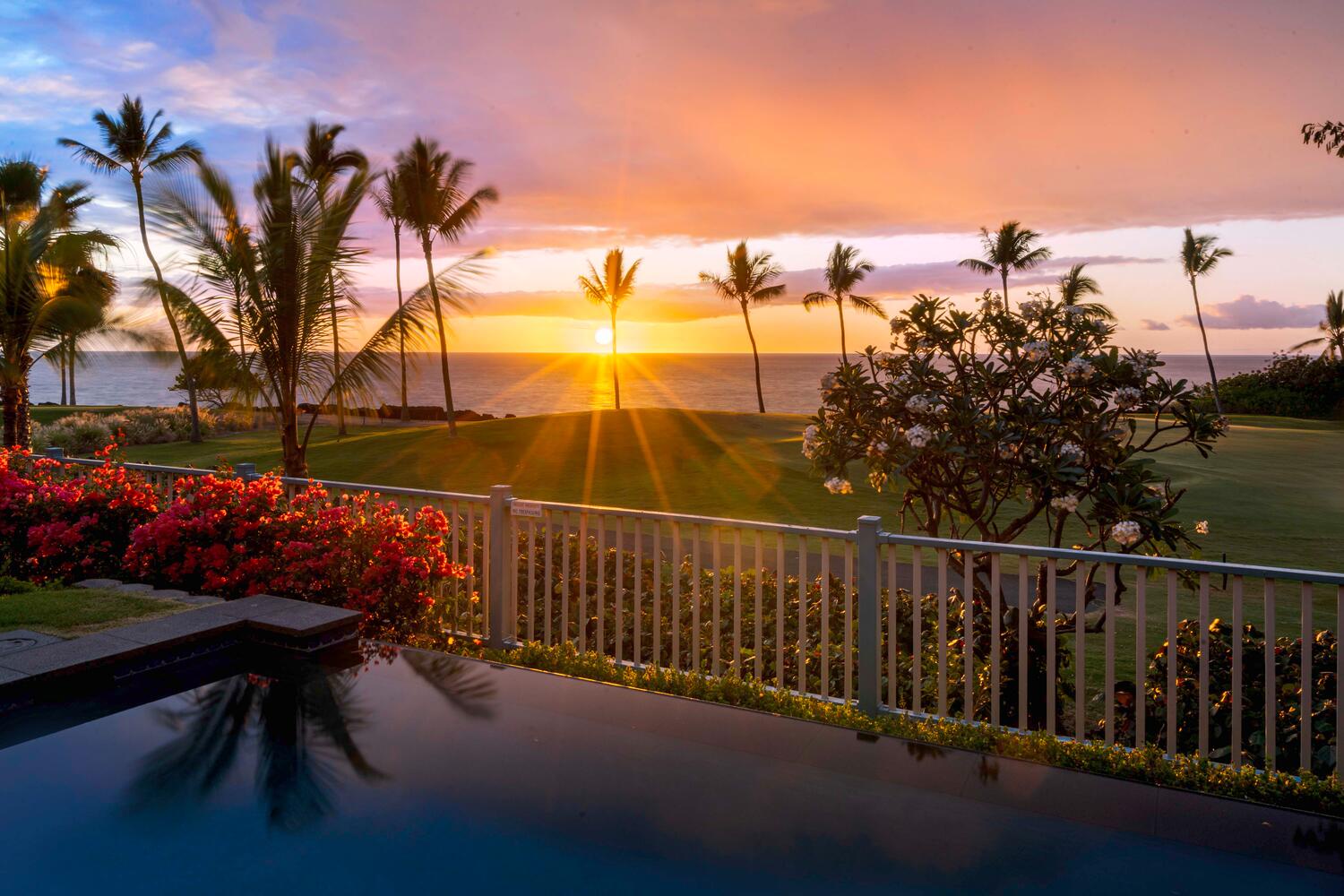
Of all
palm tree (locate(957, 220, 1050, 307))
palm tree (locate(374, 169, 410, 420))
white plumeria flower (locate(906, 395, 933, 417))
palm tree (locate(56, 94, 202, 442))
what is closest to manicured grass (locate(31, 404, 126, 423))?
palm tree (locate(56, 94, 202, 442))

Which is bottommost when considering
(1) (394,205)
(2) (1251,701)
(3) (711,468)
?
(2) (1251,701)

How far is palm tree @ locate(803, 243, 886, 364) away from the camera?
48.8 metres

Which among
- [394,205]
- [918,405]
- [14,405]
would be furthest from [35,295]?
[918,405]

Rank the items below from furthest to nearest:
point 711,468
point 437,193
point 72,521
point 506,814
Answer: point 437,193 → point 711,468 → point 72,521 → point 506,814

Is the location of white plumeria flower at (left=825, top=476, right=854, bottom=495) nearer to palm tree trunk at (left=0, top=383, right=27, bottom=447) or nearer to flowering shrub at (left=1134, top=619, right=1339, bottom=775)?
flowering shrub at (left=1134, top=619, right=1339, bottom=775)

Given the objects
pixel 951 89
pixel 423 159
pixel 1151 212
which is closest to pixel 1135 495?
pixel 951 89

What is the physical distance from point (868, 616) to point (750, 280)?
44.5 meters

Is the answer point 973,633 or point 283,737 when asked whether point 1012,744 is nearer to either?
point 973,633

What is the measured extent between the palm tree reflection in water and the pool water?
1 centimetres

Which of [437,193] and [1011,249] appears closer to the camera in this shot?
[437,193]

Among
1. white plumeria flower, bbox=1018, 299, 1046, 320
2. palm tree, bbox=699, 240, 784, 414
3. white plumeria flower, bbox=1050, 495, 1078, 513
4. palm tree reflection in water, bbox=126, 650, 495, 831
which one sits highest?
palm tree, bbox=699, 240, 784, 414

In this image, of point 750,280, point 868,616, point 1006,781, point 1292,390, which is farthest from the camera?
point 750,280

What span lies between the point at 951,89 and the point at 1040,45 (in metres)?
1.27

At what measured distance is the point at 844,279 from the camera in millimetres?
49125
